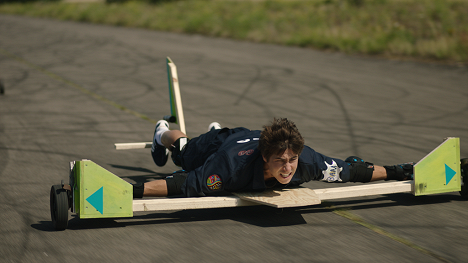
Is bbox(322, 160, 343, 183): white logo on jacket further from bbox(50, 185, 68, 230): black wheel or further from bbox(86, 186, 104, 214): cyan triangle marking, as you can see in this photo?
bbox(50, 185, 68, 230): black wheel

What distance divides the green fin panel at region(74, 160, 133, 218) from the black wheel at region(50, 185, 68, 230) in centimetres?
9

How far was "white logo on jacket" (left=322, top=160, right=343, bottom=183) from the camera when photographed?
175 inches

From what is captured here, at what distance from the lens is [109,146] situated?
6.89 meters

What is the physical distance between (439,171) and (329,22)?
21043 millimetres

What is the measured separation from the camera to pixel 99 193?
12.8 ft

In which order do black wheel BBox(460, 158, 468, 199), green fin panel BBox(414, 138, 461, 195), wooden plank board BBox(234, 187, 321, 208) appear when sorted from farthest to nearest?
black wheel BBox(460, 158, 468, 199) < green fin panel BBox(414, 138, 461, 195) < wooden plank board BBox(234, 187, 321, 208)

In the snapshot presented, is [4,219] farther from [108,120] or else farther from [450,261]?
[108,120]

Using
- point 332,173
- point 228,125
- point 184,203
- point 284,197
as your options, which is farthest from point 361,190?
point 228,125

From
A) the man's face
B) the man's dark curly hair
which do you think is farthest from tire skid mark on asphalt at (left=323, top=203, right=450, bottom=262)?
the man's dark curly hair

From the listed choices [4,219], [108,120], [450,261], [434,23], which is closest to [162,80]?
[108,120]

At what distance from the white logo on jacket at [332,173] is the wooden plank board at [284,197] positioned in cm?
24

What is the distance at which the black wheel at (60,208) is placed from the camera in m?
3.87

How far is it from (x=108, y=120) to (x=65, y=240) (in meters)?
4.75

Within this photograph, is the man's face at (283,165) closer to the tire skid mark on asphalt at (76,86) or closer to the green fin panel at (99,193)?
the green fin panel at (99,193)
